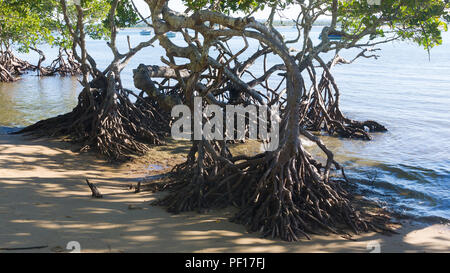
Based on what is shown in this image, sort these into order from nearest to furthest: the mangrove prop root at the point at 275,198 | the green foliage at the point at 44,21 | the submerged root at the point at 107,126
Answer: the mangrove prop root at the point at 275,198
the submerged root at the point at 107,126
the green foliage at the point at 44,21

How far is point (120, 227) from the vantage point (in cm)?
412

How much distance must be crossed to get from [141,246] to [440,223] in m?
3.25

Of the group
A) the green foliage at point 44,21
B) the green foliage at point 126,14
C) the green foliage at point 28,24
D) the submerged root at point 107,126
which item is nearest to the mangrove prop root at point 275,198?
the submerged root at point 107,126

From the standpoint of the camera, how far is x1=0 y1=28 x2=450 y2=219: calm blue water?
6.29 meters

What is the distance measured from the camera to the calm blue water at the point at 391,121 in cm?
629

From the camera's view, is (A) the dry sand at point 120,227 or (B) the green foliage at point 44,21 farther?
(B) the green foliage at point 44,21

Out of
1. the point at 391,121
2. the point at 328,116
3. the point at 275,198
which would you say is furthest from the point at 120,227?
the point at 391,121

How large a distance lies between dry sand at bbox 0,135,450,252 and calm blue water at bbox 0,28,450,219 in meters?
1.30

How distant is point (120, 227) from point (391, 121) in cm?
893

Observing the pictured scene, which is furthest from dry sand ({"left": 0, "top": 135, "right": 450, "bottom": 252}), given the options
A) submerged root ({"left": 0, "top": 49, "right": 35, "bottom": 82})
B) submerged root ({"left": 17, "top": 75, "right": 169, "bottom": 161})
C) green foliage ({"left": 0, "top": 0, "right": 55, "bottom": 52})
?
submerged root ({"left": 0, "top": 49, "right": 35, "bottom": 82})

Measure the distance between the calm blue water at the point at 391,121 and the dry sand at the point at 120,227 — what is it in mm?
1297

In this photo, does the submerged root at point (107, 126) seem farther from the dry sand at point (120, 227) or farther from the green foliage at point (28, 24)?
the green foliage at point (28, 24)

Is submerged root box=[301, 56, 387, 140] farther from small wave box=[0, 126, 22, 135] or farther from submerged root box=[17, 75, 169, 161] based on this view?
small wave box=[0, 126, 22, 135]

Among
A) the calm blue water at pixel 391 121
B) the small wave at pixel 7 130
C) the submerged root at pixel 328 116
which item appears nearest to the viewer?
the calm blue water at pixel 391 121
